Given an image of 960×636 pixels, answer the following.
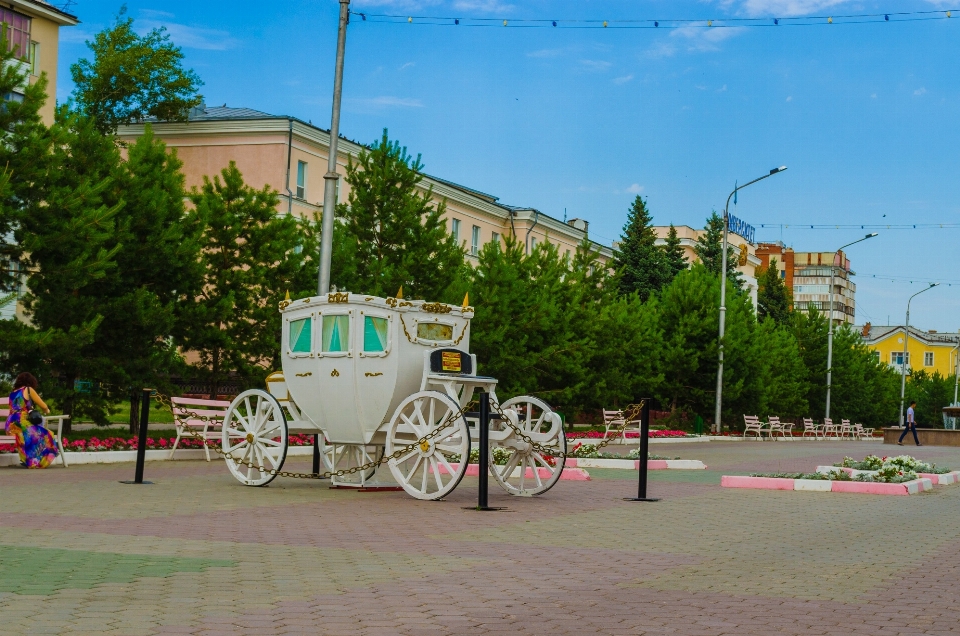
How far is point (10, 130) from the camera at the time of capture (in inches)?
848

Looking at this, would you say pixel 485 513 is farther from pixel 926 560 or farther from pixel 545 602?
pixel 545 602

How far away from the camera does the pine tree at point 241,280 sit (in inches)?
1072

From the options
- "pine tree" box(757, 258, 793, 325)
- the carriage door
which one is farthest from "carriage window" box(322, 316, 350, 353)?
"pine tree" box(757, 258, 793, 325)

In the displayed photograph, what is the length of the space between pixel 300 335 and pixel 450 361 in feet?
7.15

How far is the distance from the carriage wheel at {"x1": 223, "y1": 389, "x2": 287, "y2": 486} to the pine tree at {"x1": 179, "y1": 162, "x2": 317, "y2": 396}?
9.90 m

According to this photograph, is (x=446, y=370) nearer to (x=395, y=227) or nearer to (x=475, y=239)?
(x=395, y=227)

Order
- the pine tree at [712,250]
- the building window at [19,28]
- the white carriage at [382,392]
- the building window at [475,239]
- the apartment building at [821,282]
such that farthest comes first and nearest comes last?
the apartment building at [821,282]
the pine tree at [712,250]
the building window at [475,239]
the building window at [19,28]
the white carriage at [382,392]

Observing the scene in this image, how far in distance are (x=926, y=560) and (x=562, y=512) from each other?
15.0 feet

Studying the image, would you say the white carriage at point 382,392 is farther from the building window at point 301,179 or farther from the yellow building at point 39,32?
the building window at point 301,179

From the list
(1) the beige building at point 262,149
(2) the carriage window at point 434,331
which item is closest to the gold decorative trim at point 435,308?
(2) the carriage window at point 434,331

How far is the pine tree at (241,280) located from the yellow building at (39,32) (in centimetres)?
2111

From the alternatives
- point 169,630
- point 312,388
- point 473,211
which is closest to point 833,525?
point 312,388

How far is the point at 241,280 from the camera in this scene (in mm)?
27688

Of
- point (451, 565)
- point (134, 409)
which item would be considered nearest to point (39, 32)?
point (134, 409)
